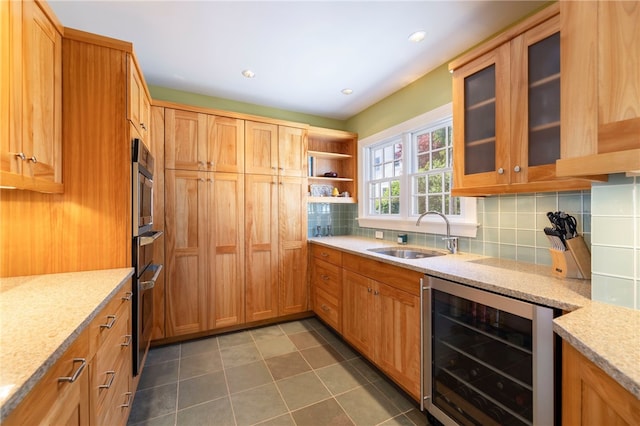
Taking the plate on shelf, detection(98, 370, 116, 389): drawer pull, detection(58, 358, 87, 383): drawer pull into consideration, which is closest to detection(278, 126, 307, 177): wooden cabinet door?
the plate on shelf

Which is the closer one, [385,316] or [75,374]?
[75,374]

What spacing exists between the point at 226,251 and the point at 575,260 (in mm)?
2719

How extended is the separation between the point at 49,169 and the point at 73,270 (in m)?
0.59

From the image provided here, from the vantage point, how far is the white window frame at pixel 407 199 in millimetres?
2158

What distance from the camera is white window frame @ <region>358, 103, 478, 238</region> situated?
7.08 feet

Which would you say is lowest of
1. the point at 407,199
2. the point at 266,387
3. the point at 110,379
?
the point at 266,387

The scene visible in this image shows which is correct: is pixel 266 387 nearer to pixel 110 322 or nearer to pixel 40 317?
pixel 110 322

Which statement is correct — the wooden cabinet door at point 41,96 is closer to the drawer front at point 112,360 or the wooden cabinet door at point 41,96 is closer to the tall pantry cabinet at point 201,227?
the drawer front at point 112,360

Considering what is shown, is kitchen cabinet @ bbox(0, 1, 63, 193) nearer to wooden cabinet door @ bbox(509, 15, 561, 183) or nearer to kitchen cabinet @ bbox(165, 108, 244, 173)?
kitchen cabinet @ bbox(165, 108, 244, 173)

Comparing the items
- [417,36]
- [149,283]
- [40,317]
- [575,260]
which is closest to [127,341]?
[149,283]

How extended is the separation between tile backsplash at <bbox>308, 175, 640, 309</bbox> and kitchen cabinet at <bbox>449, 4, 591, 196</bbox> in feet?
0.96

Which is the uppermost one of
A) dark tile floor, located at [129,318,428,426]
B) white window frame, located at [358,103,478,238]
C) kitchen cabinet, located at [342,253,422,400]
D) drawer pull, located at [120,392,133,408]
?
white window frame, located at [358,103,478,238]

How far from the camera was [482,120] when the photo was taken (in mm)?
1735

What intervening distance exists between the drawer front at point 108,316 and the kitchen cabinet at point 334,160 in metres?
2.14
